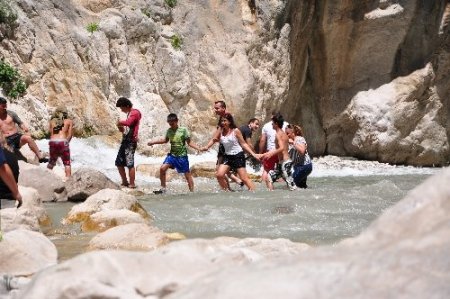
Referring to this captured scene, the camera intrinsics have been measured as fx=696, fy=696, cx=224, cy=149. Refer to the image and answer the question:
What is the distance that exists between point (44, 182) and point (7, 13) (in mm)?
8173

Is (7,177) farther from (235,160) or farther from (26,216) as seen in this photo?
(235,160)

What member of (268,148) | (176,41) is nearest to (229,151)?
(268,148)

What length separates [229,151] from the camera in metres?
11.6

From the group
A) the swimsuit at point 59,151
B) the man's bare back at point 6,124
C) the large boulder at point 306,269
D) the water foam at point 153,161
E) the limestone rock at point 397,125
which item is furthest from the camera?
the limestone rock at point 397,125

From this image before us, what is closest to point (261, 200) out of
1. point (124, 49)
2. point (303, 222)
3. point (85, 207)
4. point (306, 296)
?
point (303, 222)

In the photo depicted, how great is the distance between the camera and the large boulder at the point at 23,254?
16.1 ft

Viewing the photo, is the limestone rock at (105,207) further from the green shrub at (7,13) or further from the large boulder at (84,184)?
the green shrub at (7,13)

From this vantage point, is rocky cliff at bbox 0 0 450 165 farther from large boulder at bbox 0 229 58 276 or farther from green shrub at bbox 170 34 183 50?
large boulder at bbox 0 229 58 276

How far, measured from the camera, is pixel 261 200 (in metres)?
10.2

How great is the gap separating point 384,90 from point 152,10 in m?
8.36

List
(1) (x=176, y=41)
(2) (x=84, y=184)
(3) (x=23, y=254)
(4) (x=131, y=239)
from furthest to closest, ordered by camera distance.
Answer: (1) (x=176, y=41) → (2) (x=84, y=184) → (4) (x=131, y=239) → (3) (x=23, y=254)

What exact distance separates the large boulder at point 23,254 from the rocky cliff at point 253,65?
1192 centimetres

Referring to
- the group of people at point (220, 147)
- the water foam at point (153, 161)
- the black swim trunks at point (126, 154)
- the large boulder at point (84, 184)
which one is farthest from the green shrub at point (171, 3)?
the large boulder at point (84, 184)

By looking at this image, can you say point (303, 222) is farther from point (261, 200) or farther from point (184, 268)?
point (184, 268)
